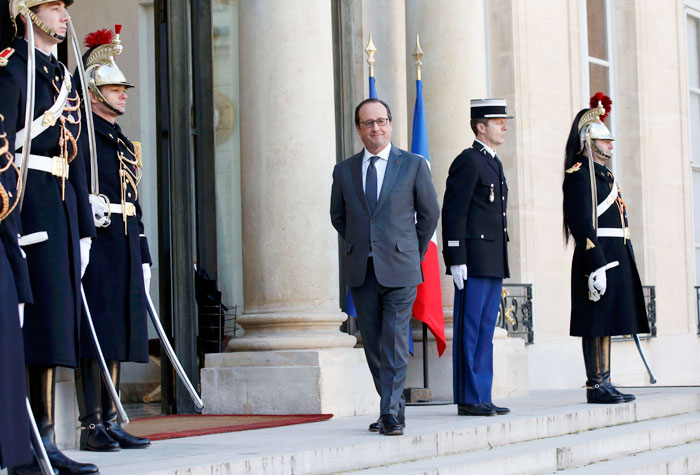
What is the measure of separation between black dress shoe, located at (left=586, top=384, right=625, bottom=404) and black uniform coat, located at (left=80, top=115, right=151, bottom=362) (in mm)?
3779

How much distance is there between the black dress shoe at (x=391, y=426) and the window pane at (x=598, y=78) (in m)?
8.10

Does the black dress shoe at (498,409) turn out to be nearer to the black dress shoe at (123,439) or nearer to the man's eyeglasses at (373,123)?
the man's eyeglasses at (373,123)

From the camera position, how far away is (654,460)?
7.35 meters

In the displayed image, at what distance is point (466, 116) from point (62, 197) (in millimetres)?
5382

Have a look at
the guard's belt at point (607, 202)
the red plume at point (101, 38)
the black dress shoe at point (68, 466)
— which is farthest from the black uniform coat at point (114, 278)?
the guard's belt at point (607, 202)

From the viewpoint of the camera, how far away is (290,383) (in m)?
8.17

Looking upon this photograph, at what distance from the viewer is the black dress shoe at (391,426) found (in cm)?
655

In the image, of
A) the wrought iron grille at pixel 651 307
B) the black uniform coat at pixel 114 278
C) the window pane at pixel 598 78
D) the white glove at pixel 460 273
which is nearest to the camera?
the black uniform coat at pixel 114 278

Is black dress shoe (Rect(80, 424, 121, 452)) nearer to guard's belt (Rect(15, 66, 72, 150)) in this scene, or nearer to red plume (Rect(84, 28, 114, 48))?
guard's belt (Rect(15, 66, 72, 150))

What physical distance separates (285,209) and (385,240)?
1.86 meters

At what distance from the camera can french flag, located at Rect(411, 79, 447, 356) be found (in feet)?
29.7

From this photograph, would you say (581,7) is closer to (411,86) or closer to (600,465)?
(411,86)

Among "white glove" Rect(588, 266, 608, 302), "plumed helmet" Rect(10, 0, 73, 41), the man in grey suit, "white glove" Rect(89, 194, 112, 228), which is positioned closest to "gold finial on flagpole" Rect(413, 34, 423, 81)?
"white glove" Rect(588, 266, 608, 302)

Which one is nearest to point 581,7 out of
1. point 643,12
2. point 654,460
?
point 643,12
